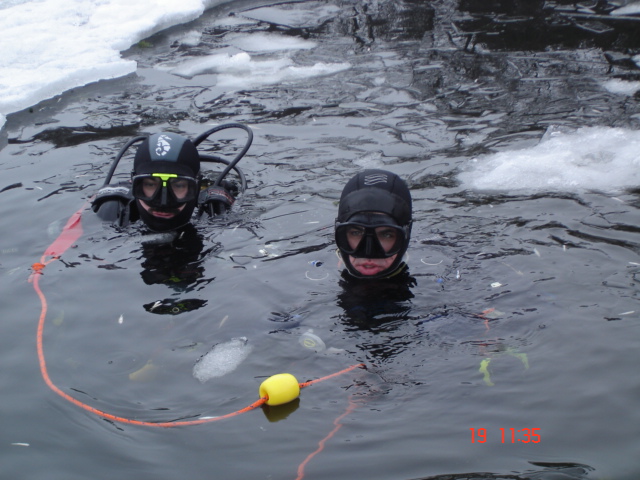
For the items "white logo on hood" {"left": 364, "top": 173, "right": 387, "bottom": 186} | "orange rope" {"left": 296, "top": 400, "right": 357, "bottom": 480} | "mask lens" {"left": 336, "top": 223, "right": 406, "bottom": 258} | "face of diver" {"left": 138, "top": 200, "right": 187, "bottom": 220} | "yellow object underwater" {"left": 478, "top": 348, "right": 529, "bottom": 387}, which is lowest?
"yellow object underwater" {"left": 478, "top": 348, "right": 529, "bottom": 387}

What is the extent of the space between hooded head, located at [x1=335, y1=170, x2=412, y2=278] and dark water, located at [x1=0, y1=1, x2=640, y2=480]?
283mm

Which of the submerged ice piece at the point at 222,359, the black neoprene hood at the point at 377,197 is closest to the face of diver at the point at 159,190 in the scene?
the black neoprene hood at the point at 377,197

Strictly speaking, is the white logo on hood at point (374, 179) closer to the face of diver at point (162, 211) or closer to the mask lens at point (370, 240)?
the mask lens at point (370, 240)

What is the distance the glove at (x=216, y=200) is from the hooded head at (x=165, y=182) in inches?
8.5

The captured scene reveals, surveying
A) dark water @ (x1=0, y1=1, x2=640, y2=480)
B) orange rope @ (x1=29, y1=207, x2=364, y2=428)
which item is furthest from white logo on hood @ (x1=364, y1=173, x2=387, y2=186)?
orange rope @ (x1=29, y1=207, x2=364, y2=428)

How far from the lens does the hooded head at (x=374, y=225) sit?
4.61 metres

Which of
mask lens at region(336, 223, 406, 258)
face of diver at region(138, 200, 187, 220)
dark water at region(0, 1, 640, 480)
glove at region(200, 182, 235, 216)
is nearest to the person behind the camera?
dark water at region(0, 1, 640, 480)

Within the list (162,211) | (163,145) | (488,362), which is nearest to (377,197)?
(488,362)

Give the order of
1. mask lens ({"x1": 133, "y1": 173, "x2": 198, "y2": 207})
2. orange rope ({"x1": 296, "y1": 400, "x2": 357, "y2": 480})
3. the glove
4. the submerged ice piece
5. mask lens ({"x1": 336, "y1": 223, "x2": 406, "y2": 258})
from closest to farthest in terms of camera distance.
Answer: orange rope ({"x1": 296, "y1": 400, "x2": 357, "y2": 480}), the submerged ice piece, mask lens ({"x1": 336, "y1": 223, "x2": 406, "y2": 258}), mask lens ({"x1": 133, "y1": 173, "x2": 198, "y2": 207}), the glove

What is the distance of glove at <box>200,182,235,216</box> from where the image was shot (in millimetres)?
6234

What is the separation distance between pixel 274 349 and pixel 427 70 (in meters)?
6.48

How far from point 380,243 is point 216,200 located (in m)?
2.16

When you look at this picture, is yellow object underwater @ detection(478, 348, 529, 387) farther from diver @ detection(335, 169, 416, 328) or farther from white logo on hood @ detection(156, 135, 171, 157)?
white logo on hood @ detection(156, 135, 171, 157)

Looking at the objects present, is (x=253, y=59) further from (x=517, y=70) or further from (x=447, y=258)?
(x=447, y=258)
